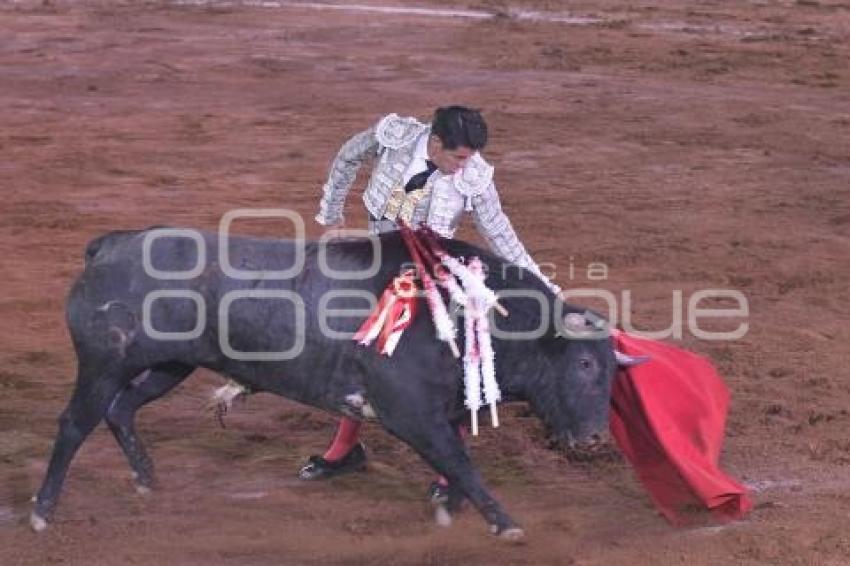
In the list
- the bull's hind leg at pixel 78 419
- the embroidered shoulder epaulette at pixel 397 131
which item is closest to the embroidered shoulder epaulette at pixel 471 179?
the embroidered shoulder epaulette at pixel 397 131

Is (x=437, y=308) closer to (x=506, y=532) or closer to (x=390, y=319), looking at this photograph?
(x=390, y=319)

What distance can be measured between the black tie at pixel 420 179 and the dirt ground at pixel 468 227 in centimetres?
117

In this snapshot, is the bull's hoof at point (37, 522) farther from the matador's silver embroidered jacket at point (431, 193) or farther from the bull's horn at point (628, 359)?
the bull's horn at point (628, 359)

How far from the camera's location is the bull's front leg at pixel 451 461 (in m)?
5.23

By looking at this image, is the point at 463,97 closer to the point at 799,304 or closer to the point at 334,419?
the point at 799,304

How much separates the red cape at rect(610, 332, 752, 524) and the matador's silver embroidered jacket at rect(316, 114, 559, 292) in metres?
0.46

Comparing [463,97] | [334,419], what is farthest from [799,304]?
[463,97]

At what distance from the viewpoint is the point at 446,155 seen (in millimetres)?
5516

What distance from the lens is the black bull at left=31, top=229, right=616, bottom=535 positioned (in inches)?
207

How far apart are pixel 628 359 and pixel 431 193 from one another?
2.93 ft

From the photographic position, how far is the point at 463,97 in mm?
14578

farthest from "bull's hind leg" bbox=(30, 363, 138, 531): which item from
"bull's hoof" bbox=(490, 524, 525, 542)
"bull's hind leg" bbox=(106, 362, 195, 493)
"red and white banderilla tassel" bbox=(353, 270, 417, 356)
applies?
"bull's hoof" bbox=(490, 524, 525, 542)

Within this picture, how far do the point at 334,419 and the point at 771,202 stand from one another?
518cm

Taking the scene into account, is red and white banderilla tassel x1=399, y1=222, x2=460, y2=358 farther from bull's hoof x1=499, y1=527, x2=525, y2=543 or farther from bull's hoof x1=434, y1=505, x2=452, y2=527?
bull's hoof x1=434, y1=505, x2=452, y2=527
